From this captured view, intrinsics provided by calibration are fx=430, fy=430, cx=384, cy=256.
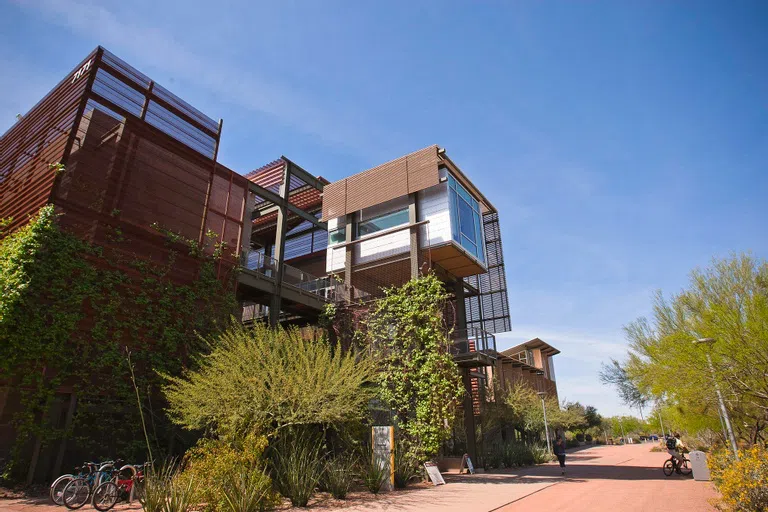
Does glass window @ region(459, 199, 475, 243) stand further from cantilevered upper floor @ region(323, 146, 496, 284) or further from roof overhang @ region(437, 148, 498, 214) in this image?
roof overhang @ region(437, 148, 498, 214)

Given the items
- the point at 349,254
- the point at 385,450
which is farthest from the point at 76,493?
the point at 349,254

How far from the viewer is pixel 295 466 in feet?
31.0

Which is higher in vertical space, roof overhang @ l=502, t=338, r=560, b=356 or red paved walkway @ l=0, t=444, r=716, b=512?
roof overhang @ l=502, t=338, r=560, b=356

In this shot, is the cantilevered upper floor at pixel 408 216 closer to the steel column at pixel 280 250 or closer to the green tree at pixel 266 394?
the steel column at pixel 280 250

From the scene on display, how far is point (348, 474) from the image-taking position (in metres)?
10.4

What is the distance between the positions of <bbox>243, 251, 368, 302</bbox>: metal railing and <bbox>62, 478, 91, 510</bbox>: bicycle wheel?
958 centimetres

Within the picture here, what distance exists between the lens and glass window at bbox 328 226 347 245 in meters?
21.4

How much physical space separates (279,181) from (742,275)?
59.9 ft

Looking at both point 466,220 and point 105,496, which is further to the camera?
point 466,220

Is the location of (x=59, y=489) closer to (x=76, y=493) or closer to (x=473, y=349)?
(x=76, y=493)

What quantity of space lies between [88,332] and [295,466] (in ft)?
A: 23.5

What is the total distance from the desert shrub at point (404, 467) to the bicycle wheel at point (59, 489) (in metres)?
7.90

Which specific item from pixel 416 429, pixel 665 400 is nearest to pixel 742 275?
pixel 665 400

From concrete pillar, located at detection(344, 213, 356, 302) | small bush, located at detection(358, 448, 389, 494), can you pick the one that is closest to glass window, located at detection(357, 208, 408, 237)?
concrete pillar, located at detection(344, 213, 356, 302)
